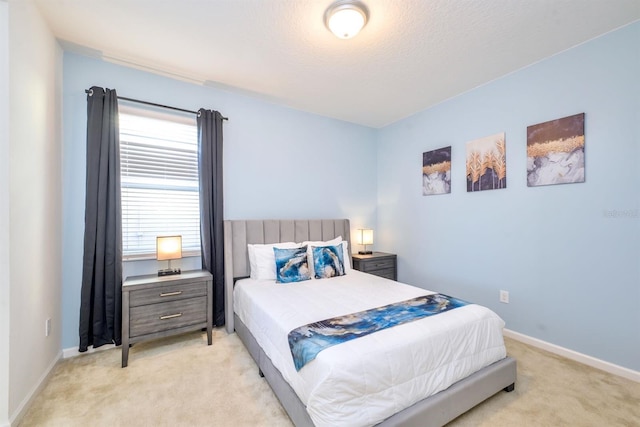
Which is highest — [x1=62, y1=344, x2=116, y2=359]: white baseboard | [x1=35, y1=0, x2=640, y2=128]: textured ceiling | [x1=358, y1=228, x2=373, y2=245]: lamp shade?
[x1=35, y1=0, x2=640, y2=128]: textured ceiling

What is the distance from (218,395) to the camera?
1838 mm

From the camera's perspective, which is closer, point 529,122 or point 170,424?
point 170,424

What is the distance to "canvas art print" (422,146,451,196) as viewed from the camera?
3.31 meters

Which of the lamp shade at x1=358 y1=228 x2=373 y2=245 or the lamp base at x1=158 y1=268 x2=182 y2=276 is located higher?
the lamp shade at x1=358 y1=228 x2=373 y2=245

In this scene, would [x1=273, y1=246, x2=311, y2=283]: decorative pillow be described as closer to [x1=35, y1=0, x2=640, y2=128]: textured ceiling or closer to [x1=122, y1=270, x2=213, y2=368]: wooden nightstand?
[x1=122, y1=270, x2=213, y2=368]: wooden nightstand

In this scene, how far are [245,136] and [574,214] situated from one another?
3.44m

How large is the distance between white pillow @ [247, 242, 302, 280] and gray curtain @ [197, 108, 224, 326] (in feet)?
1.15

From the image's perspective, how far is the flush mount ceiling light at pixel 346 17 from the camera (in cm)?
177

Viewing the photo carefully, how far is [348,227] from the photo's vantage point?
3.86 meters

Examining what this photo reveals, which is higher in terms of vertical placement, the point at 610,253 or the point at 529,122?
the point at 529,122

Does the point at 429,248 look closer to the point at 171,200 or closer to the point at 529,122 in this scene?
the point at 529,122

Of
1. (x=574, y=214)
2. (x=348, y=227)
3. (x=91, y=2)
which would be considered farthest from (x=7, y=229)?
(x=574, y=214)

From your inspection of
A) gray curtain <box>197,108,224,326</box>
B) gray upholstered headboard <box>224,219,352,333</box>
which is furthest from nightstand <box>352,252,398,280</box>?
gray curtain <box>197,108,224,326</box>

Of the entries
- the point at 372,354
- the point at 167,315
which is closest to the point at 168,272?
the point at 167,315
